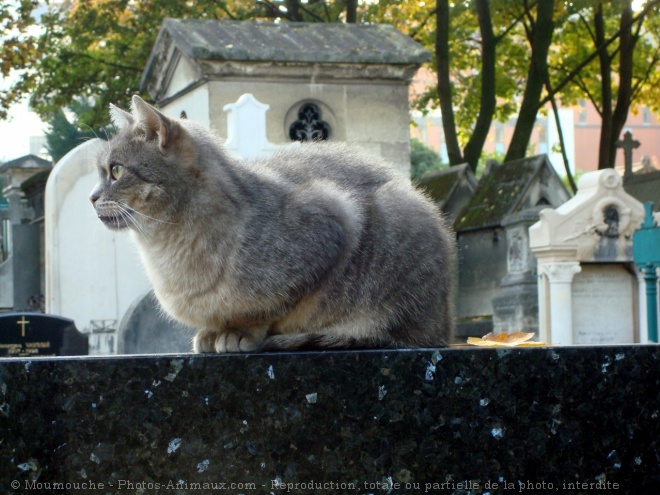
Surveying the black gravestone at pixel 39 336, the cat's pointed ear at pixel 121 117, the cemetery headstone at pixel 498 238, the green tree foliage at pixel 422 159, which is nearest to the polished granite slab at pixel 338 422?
the cat's pointed ear at pixel 121 117

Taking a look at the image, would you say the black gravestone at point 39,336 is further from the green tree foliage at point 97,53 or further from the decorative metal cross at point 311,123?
the green tree foliage at point 97,53

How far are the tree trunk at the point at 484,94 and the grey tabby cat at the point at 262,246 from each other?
46.9ft

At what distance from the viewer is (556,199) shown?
12.8 m

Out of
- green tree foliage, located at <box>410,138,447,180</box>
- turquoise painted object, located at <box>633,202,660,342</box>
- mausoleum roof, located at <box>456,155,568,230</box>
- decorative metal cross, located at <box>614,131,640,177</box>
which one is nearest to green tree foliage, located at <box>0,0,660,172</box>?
decorative metal cross, located at <box>614,131,640,177</box>

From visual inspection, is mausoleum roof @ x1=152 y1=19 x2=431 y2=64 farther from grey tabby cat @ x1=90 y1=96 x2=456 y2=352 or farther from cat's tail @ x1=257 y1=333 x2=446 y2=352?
cat's tail @ x1=257 y1=333 x2=446 y2=352

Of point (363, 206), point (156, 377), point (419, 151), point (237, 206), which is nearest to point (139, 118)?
point (237, 206)

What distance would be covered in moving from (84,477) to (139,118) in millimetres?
1217

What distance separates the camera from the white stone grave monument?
37.0 ft

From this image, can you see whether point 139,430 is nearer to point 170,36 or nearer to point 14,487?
point 14,487

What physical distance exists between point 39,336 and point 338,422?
26.6 ft

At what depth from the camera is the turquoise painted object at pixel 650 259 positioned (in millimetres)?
10656

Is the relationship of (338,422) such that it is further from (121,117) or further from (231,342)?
(121,117)

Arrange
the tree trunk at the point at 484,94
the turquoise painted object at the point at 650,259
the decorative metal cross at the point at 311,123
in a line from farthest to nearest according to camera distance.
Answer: the tree trunk at the point at 484,94
the decorative metal cross at the point at 311,123
the turquoise painted object at the point at 650,259

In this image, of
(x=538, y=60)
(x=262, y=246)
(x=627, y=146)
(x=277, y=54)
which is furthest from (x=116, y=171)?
(x=627, y=146)
